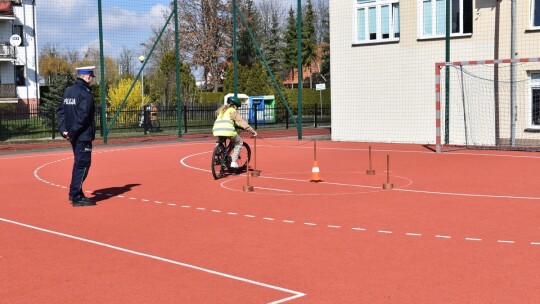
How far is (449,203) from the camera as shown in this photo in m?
10.8

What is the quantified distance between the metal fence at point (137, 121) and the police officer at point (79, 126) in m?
17.4

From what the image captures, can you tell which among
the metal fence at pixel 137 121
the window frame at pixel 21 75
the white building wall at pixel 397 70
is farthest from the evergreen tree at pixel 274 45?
the white building wall at pixel 397 70

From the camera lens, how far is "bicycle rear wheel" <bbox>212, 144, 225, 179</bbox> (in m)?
14.6

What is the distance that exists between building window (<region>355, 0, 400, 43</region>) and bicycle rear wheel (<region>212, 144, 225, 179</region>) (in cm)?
1139

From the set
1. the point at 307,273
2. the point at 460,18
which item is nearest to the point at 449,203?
the point at 307,273

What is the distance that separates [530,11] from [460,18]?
7.53 ft

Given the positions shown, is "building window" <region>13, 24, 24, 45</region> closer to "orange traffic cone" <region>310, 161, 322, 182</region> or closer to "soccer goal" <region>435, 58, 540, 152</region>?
"soccer goal" <region>435, 58, 540, 152</region>

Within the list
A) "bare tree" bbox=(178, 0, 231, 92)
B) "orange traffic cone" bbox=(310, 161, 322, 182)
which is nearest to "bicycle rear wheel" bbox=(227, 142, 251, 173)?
"orange traffic cone" bbox=(310, 161, 322, 182)

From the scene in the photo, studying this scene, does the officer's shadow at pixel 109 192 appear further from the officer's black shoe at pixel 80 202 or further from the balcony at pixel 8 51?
the balcony at pixel 8 51

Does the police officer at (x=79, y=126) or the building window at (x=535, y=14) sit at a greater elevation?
the building window at (x=535, y=14)

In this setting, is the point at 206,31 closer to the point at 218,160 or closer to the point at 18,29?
the point at 18,29

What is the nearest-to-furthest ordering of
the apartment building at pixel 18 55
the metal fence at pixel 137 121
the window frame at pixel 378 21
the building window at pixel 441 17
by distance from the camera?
the building window at pixel 441 17, the window frame at pixel 378 21, the metal fence at pixel 137 121, the apartment building at pixel 18 55

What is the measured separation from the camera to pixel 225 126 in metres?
14.9

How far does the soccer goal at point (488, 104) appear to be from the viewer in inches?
828
